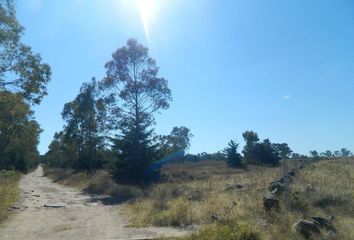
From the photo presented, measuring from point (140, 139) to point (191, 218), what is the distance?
770 inches

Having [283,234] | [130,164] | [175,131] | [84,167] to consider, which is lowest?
[283,234]

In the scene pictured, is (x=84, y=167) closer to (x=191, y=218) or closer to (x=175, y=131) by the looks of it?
(x=191, y=218)

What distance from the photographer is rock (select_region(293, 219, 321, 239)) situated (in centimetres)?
973

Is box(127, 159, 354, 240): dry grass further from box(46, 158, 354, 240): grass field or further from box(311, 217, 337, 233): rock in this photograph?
box(311, 217, 337, 233): rock

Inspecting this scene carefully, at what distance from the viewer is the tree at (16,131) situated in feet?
62.6

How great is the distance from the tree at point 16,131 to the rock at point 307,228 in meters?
13.4

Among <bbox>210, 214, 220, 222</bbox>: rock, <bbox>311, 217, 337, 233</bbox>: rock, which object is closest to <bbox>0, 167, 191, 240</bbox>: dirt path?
<bbox>210, 214, 220, 222</bbox>: rock

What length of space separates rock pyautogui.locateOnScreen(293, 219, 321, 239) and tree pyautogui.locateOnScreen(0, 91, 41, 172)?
1336 centimetres

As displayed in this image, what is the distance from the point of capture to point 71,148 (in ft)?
190

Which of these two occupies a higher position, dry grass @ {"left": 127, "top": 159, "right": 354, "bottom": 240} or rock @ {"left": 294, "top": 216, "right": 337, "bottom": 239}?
dry grass @ {"left": 127, "top": 159, "right": 354, "bottom": 240}

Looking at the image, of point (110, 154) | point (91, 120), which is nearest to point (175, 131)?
point (91, 120)

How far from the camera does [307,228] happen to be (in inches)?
389

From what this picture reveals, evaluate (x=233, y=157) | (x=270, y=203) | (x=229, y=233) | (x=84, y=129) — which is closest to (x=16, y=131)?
(x=84, y=129)

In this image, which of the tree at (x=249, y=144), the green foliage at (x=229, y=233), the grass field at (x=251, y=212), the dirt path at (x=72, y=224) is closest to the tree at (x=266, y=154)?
the tree at (x=249, y=144)
